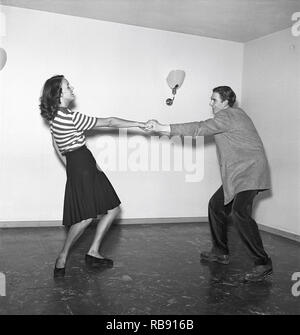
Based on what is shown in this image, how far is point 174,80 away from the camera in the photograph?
504cm

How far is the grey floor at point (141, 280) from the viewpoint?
2.50m

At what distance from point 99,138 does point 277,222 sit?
2.38 metres

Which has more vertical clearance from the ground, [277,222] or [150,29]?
[150,29]

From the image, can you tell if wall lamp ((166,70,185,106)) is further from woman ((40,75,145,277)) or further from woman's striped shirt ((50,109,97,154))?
woman's striped shirt ((50,109,97,154))

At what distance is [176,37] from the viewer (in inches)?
203

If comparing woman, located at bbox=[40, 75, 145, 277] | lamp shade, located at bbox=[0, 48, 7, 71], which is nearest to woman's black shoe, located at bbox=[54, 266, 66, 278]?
woman, located at bbox=[40, 75, 145, 277]

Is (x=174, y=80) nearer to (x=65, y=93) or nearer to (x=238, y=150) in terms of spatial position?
(x=238, y=150)

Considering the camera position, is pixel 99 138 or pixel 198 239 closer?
pixel 198 239

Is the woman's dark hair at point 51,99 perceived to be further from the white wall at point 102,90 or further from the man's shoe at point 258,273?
the man's shoe at point 258,273

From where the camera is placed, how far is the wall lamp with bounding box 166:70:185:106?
5023mm

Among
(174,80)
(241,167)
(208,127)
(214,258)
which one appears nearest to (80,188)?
(208,127)
